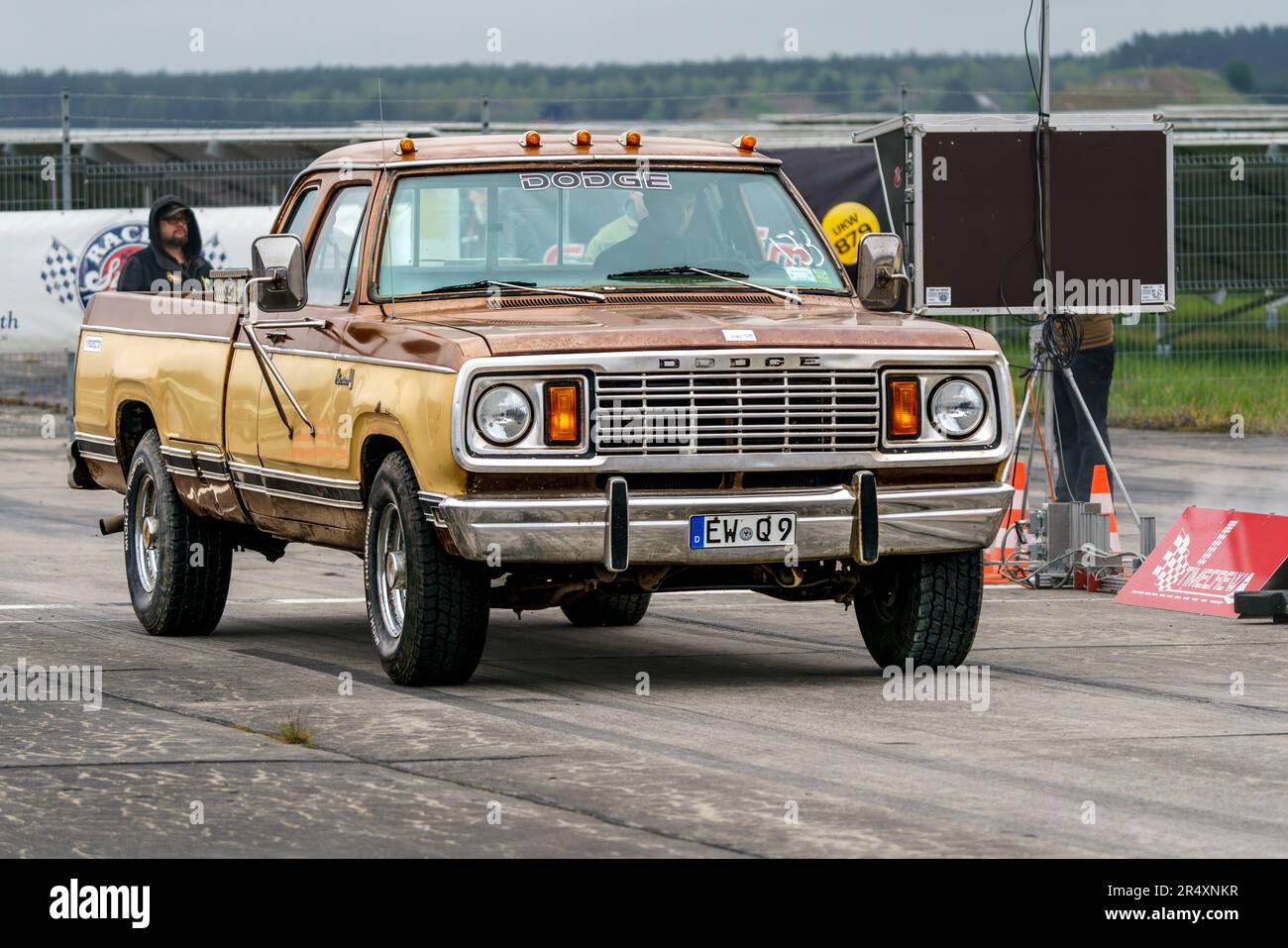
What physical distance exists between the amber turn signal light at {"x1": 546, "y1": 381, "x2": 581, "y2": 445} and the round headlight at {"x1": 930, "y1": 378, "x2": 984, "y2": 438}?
1.40m

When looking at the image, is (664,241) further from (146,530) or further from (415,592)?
(146,530)

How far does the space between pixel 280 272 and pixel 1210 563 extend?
5.08 meters

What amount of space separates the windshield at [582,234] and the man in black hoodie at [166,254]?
580 centimetres

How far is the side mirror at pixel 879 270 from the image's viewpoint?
10.5 meters

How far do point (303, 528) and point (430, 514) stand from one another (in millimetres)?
1583

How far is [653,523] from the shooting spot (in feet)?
29.4

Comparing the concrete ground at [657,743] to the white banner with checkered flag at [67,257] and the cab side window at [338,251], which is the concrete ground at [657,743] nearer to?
the cab side window at [338,251]

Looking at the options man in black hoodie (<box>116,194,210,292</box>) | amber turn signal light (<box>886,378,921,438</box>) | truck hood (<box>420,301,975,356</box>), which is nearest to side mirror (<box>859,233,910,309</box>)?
truck hood (<box>420,301,975,356</box>)

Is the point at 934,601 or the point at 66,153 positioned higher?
the point at 66,153

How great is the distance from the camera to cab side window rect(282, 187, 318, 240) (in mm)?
11117

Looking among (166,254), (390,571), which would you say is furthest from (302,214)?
(166,254)

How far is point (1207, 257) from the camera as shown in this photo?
23875 mm

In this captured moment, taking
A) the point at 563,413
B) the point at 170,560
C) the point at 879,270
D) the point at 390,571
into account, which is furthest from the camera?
the point at 170,560

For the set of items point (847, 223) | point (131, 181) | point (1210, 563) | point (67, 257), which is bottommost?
point (1210, 563)
